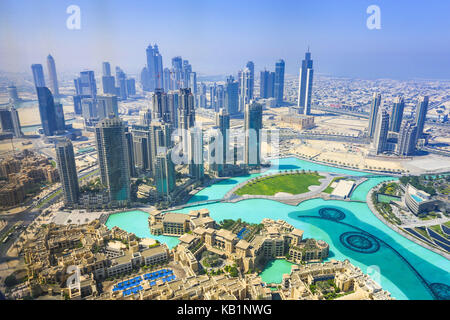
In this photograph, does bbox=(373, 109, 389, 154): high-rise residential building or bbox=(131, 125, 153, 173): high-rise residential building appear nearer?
bbox=(131, 125, 153, 173): high-rise residential building

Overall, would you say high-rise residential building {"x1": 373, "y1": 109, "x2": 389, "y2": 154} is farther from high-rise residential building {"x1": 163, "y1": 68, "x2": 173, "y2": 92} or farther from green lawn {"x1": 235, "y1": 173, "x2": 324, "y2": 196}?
high-rise residential building {"x1": 163, "y1": 68, "x2": 173, "y2": 92}

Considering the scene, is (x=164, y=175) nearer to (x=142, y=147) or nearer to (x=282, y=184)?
(x=142, y=147)

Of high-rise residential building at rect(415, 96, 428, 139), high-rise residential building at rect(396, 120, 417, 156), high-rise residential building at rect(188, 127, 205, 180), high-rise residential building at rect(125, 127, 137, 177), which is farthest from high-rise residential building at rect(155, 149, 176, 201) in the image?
high-rise residential building at rect(415, 96, 428, 139)

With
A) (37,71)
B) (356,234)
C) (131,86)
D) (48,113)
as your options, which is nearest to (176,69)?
(131,86)

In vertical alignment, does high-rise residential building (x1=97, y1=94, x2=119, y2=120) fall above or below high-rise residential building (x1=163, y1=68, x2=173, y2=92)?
below
